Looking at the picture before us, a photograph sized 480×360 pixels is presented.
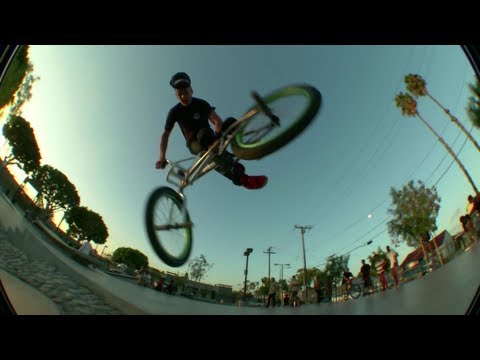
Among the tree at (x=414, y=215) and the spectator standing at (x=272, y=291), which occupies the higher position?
the tree at (x=414, y=215)

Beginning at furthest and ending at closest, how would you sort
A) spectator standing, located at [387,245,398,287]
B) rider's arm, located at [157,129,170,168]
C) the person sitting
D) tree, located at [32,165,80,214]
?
1. rider's arm, located at [157,129,170,168]
2. the person sitting
3. tree, located at [32,165,80,214]
4. spectator standing, located at [387,245,398,287]

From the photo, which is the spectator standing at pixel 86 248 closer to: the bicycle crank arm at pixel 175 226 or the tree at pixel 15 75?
the bicycle crank arm at pixel 175 226

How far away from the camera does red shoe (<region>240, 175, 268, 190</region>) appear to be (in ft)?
8.47

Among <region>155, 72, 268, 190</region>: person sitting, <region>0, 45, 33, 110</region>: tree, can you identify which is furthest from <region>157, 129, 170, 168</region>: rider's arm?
<region>0, 45, 33, 110</region>: tree

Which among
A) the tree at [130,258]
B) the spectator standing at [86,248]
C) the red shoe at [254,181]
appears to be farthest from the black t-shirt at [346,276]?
the spectator standing at [86,248]

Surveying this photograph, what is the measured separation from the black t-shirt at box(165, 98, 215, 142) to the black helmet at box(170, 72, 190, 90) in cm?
19

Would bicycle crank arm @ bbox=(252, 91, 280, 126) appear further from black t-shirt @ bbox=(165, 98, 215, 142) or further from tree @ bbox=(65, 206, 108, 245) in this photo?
tree @ bbox=(65, 206, 108, 245)

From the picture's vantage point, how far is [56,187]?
206cm

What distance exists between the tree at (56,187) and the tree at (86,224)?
82 mm

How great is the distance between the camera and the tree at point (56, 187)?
2.03 m

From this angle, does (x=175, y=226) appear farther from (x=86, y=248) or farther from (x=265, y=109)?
(x=265, y=109)
